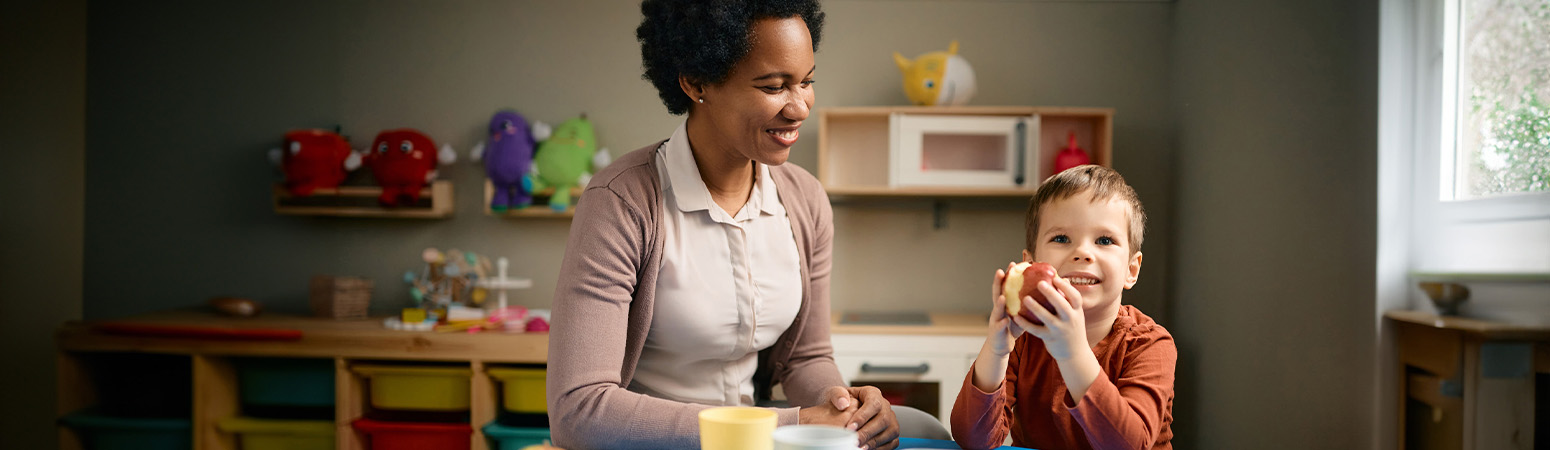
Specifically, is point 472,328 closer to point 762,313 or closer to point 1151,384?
point 762,313

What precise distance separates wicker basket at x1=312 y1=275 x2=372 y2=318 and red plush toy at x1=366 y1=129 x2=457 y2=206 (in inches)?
11.6

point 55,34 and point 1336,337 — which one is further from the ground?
point 55,34

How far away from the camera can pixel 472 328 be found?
2559mm

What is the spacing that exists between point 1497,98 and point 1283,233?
53cm

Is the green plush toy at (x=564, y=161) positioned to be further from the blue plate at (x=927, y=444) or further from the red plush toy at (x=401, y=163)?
the blue plate at (x=927, y=444)

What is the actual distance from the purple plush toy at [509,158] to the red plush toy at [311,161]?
1.50ft

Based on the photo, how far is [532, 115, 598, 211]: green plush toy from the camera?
2.84 metres

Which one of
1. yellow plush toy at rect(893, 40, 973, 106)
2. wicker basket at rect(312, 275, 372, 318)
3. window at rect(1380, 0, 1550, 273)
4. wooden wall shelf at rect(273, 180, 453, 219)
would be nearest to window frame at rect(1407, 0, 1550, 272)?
window at rect(1380, 0, 1550, 273)

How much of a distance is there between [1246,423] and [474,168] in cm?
245

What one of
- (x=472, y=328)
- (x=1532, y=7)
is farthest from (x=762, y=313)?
(x=472, y=328)

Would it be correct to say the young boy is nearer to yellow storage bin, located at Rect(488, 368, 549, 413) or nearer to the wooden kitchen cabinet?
the wooden kitchen cabinet

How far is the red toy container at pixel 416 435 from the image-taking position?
2500 millimetres

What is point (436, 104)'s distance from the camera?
3068 mm

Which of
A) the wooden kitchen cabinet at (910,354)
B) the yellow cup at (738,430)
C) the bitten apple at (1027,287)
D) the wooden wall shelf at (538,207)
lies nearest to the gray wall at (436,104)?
the wooden wall shelf at (538,207)
